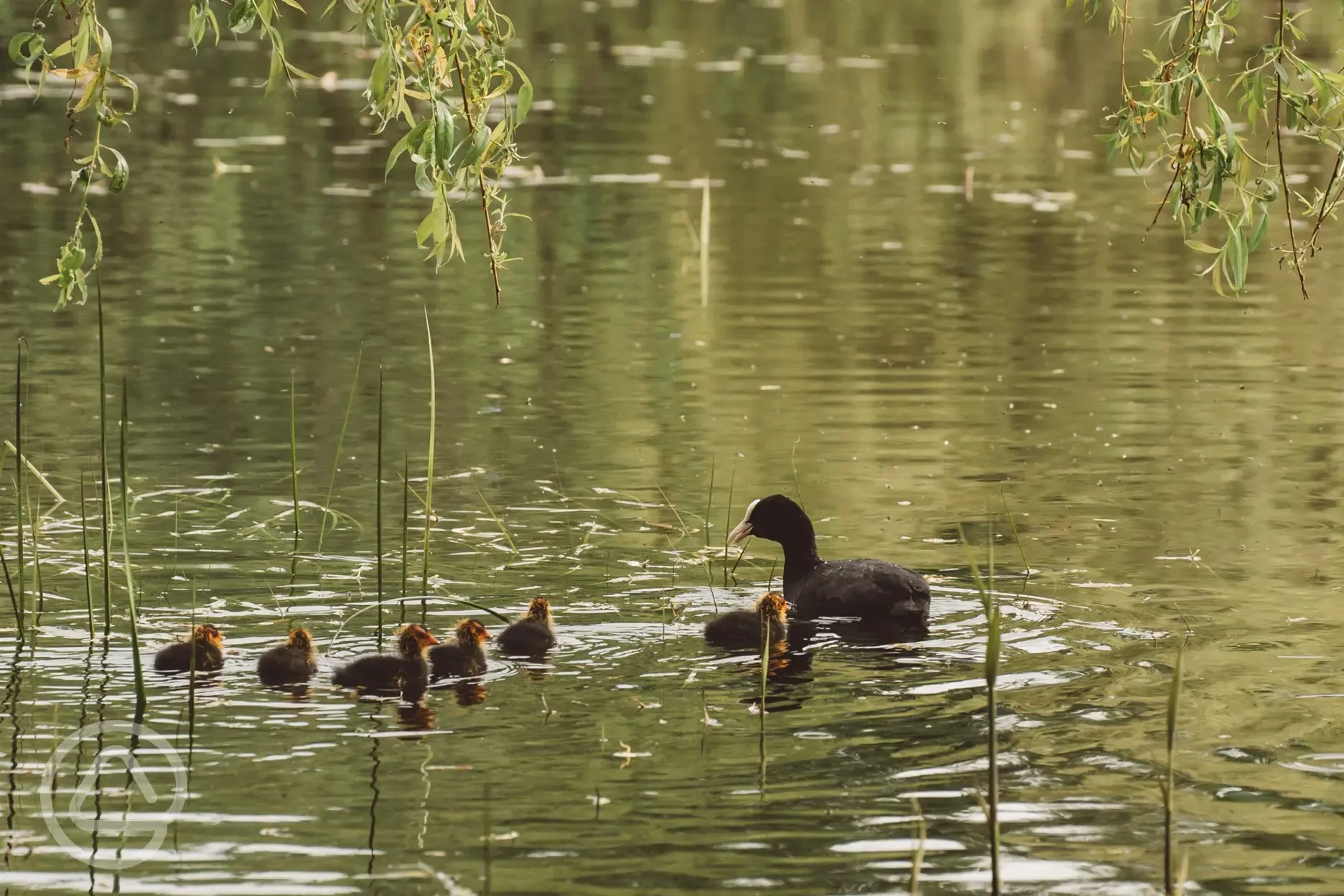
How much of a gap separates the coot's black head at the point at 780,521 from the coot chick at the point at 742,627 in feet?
3.99

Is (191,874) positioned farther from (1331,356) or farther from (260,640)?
(1331,356)

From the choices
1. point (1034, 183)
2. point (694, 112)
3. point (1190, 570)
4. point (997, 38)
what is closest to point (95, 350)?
point (1190, 570)

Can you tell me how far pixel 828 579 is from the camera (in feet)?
38.6

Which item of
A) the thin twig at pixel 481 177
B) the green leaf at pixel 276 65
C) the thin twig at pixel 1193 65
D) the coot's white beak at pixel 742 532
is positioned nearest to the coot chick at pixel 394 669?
the thin twig at pixel 481 177

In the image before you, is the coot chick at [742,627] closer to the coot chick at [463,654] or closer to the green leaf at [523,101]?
the coot chick at [463,654]

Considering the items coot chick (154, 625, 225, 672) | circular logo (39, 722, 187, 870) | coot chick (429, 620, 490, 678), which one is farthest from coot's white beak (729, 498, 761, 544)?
circular logo (39, 722, 187, 870)

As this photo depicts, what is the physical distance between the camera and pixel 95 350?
18969 mm

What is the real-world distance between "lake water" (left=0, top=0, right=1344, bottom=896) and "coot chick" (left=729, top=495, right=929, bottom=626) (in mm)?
278

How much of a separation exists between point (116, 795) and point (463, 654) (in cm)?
205

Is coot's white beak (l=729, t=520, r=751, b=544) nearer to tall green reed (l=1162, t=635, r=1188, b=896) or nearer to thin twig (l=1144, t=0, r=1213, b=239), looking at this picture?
thin twig (l=1144, t=0, r=1213, b=239)

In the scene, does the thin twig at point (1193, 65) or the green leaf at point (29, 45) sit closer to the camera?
the green leaf at point (29, 45)

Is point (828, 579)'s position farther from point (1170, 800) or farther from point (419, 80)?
point (1170, 800)

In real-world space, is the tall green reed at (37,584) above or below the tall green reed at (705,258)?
below

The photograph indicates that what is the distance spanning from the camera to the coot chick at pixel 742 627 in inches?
425
